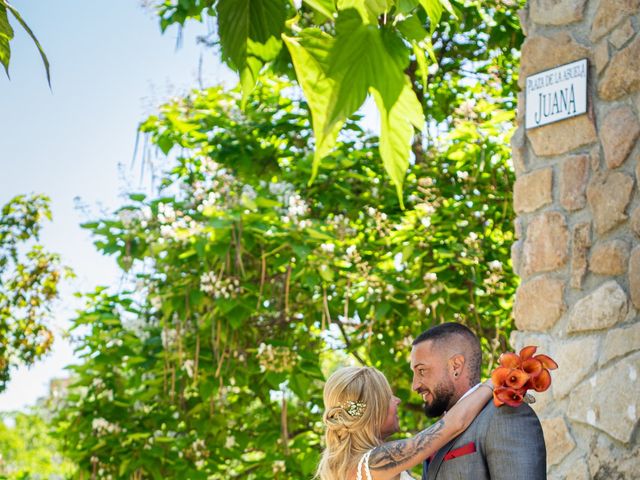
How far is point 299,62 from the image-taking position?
0.76 meters

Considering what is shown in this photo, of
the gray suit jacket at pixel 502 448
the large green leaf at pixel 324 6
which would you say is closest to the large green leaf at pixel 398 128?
the large green leaf at pixel 324 6

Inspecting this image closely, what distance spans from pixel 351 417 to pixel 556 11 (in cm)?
181

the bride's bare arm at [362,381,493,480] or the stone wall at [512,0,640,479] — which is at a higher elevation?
the stone wall at [512,0,640,479]

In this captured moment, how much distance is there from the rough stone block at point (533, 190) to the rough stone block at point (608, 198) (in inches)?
7.2

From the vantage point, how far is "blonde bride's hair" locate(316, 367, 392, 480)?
2695 mm

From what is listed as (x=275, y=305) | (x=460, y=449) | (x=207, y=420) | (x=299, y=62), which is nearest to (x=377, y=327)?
(x=275, y=305)

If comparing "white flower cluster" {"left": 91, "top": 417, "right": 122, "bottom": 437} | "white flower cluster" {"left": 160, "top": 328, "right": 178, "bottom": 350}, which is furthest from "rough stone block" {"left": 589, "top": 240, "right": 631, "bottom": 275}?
"white flower cluster" {"left": 91, "top": 417, "right": 122, "bottom": 437}

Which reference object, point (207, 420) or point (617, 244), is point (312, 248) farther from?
point (617, 244)

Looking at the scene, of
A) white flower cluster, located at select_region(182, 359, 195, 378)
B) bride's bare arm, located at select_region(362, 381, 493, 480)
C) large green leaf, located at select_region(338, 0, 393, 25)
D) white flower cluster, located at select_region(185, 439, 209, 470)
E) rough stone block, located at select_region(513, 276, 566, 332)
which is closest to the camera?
large green leaf, located at select_region(338, 0, 393, 25)

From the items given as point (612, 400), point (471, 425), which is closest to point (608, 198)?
point (612, 400)

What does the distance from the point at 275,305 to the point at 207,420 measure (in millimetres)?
829

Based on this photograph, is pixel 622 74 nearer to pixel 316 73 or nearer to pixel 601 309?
pixel 601 309

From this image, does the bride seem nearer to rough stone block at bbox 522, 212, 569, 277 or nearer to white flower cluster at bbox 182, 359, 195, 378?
rough stone block at bbox 522, 212, 569, 277

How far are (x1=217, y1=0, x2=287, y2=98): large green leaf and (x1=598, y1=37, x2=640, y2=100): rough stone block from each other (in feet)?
8.92
